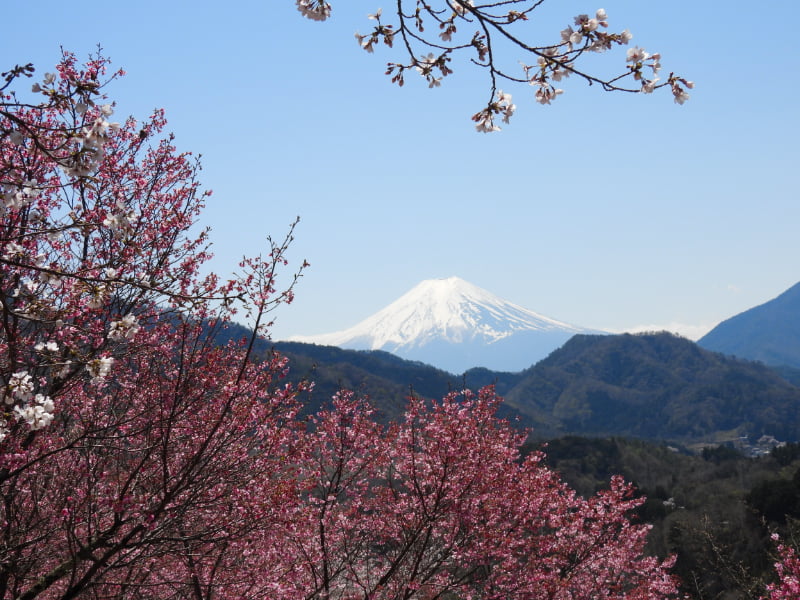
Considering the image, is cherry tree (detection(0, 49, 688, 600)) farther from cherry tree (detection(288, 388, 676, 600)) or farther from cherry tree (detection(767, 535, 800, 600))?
cherry tree (detection(767, 535, 800, 600))

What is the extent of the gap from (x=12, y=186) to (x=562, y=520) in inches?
584

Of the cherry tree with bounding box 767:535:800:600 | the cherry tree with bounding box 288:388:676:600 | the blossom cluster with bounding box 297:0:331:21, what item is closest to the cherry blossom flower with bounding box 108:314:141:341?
the blossom cluster with bounding box 297:0:331:21

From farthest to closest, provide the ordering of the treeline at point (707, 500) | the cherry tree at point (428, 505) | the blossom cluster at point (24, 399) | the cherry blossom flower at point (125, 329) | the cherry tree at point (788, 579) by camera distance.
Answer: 1. the treeline at point (707, 500)
2. the cherry tree at point (788, 579)
3. the cherry tree at point (428, 505)
4. the cherry blossom flower at point (125, 329)
5. the blossom cluster at point (24, 399)

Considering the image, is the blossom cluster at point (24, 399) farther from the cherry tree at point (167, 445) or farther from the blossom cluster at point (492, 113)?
the blossom cluster at point (492, 113)

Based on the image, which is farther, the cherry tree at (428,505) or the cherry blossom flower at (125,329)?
the cherry tree at (428,505)

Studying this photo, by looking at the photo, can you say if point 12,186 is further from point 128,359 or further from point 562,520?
point 562,520

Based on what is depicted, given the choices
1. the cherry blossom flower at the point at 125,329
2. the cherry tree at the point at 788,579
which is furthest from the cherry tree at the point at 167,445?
the cherry tree at the point at 788,579

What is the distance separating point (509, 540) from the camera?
11297 millimetres

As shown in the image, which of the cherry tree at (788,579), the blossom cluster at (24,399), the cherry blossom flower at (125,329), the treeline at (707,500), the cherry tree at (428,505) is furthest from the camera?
the treeline at (707,500)

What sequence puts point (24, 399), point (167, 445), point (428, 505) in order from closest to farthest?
1. point (24, 399)
2. point (167, 445)
3. point (428, 505)

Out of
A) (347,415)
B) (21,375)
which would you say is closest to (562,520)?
(347,415)

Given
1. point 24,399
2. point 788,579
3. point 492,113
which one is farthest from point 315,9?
point 788,579

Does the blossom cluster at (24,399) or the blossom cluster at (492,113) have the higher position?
the blossom cluster at (492,113)

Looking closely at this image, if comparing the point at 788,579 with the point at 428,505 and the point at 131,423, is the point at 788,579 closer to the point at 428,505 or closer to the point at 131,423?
the point at 428,505
